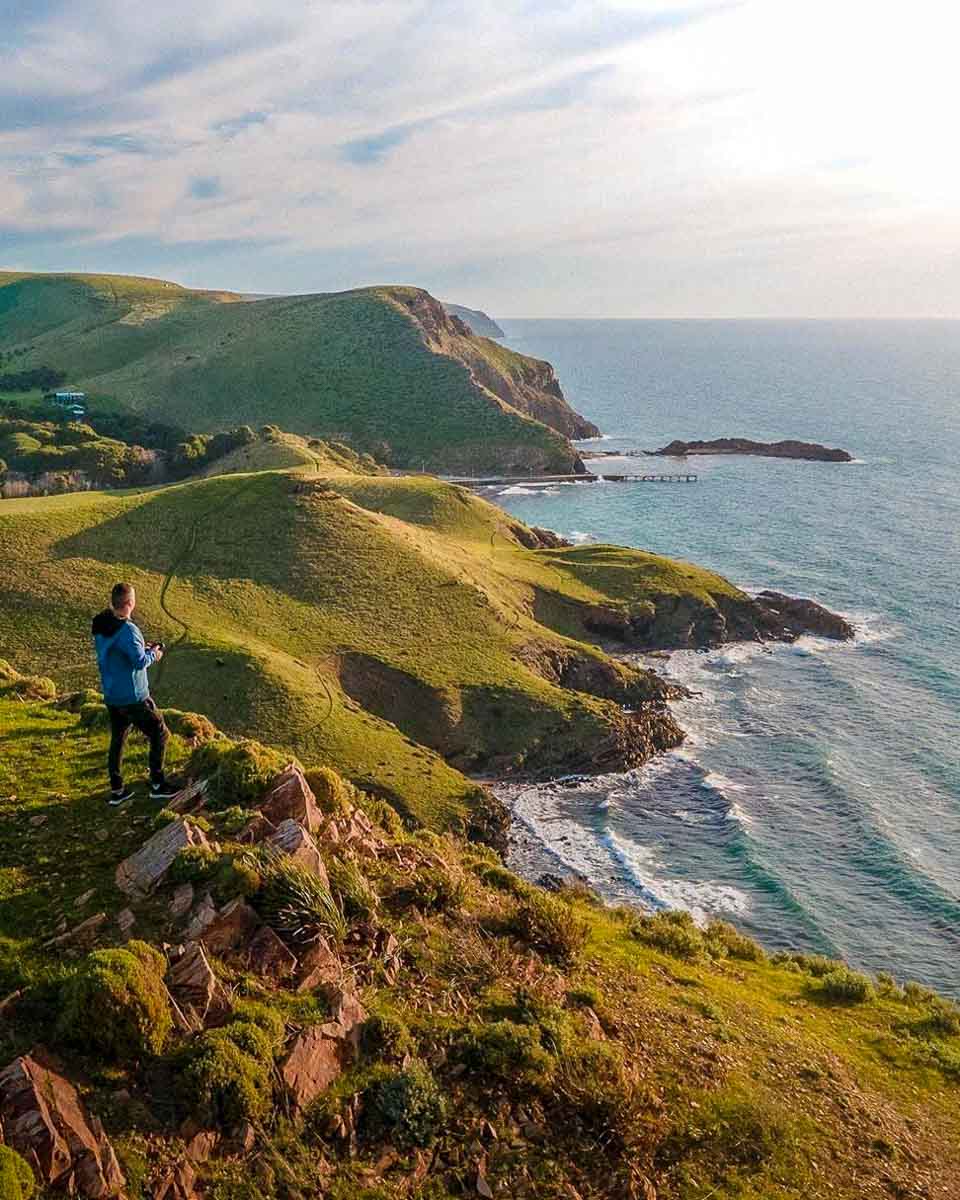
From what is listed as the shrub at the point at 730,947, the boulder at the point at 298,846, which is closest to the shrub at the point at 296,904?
the boulder at the point at 298,846

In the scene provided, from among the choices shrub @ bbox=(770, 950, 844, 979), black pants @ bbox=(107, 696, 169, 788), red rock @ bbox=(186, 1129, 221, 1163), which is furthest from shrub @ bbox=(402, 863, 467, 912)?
shrub @ bbox=(770, 950, 844, 979)

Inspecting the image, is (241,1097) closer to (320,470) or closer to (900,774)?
(900,774)

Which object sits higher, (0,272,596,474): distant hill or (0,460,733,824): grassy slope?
(0,272,596,474): distant hill

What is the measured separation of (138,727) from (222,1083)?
6825 millimetres

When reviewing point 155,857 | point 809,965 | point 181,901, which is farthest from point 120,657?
point 809,965

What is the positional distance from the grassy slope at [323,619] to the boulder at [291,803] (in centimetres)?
2515

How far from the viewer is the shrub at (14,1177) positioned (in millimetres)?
8352

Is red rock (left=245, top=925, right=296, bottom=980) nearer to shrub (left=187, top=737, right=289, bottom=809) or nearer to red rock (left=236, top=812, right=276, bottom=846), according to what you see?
red rock (left=236, top=812, right=276, bottom=846)

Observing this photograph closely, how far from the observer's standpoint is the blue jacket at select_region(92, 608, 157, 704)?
47.0 feet

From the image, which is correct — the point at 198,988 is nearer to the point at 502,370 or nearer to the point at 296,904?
the point at 296,904

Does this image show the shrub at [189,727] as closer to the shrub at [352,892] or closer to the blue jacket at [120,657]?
the blue jacket at [120,657]

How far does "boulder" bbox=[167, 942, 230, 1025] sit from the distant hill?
133 metres

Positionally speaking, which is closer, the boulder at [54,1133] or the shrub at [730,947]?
the boulder at [54,1133]

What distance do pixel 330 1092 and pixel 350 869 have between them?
3966mm
